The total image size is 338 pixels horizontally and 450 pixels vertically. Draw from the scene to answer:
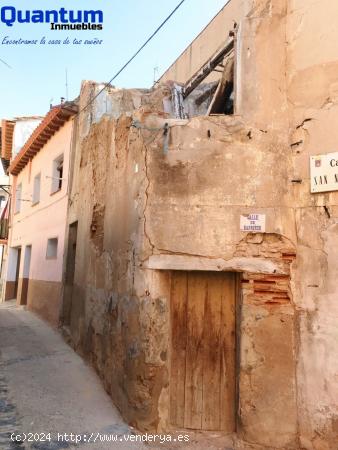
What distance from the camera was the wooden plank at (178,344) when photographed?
486 cm

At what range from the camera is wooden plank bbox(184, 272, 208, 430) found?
15.9 feet

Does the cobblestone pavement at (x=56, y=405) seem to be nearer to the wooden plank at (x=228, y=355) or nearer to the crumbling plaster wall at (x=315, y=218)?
the wooden plank at (x=228, y=355)

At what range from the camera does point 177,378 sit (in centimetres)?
493

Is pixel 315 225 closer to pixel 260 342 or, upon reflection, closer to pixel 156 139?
pixel 260 342

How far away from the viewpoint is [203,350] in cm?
493

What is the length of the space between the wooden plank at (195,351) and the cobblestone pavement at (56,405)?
25 cm

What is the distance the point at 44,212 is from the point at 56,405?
7.79 meters

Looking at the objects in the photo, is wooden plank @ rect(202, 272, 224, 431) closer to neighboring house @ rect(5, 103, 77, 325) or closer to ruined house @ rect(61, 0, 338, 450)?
ruined house @ rect(61, 0, 338, 450)

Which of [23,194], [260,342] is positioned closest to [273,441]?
[260,342]

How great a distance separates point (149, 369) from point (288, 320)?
1705 mm

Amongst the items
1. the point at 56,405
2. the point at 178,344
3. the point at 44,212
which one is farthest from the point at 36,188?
the point at 178,344

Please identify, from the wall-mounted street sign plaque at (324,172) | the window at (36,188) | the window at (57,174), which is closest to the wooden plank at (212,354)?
the wall-mounted street sign plaque at (324,172)

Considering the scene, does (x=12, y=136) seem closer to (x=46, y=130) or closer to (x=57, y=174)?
(x=46, y=130)

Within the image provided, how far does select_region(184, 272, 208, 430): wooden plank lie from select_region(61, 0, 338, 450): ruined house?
0.01 meters
